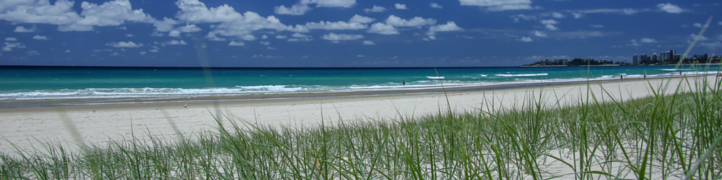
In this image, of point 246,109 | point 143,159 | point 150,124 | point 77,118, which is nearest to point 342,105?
point 246,109

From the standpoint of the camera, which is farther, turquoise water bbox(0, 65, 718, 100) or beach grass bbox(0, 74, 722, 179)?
turquoise water bbox(0, 65, 718, 100)

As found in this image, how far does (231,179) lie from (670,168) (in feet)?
6.16

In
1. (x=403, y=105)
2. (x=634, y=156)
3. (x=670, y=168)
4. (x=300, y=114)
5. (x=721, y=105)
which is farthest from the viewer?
(x=403, y=105)

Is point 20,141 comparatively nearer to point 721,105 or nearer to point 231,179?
point 231,179

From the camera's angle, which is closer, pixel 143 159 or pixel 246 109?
pixel 143 159

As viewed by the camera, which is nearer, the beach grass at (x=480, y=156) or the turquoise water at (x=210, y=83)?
the beach grass at (x=480, y=156)

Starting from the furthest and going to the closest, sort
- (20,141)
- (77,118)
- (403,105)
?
(403,105)
(77,118)
(20,141)

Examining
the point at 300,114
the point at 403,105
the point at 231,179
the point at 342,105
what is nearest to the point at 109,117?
the point at 300,114

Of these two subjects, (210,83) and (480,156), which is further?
(480,156)

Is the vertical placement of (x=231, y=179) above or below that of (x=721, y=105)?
below

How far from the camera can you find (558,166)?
6.41 ft

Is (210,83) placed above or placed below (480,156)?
above

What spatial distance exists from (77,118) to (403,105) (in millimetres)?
9366

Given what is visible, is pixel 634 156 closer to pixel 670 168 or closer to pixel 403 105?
pixel 670 168
